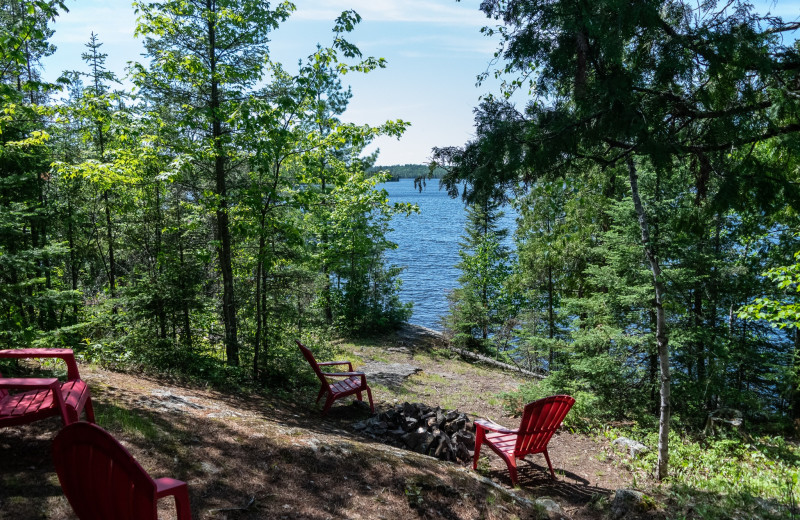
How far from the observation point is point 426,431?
5.91m

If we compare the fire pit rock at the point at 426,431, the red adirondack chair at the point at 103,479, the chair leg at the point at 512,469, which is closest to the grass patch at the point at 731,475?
the chair leg at the point at 512,469

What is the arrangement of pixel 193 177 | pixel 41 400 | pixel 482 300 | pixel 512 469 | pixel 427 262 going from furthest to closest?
pixel 427 262 < pixel 482 300 < pixel 193 177 < pixel 512 469 < pixel 41 400

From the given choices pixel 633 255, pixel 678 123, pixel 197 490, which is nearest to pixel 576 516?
pixel 197 490

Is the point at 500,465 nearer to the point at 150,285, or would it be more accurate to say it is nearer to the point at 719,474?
the point at 719,474

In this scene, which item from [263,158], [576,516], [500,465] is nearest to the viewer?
[576,516]

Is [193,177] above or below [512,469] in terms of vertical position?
above

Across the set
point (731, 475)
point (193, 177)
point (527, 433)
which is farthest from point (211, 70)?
point (731, 475)

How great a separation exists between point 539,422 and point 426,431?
155 centimetres

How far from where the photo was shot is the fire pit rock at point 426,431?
18.2 feet

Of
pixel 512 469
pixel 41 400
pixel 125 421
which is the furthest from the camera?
pixel 512 469

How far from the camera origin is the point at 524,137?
15.2 ft

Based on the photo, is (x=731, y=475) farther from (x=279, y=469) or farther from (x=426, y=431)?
(x=279, y=469)

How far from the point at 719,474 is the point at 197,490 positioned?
645 centimetres

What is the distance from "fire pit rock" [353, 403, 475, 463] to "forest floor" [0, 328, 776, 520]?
0.33m
